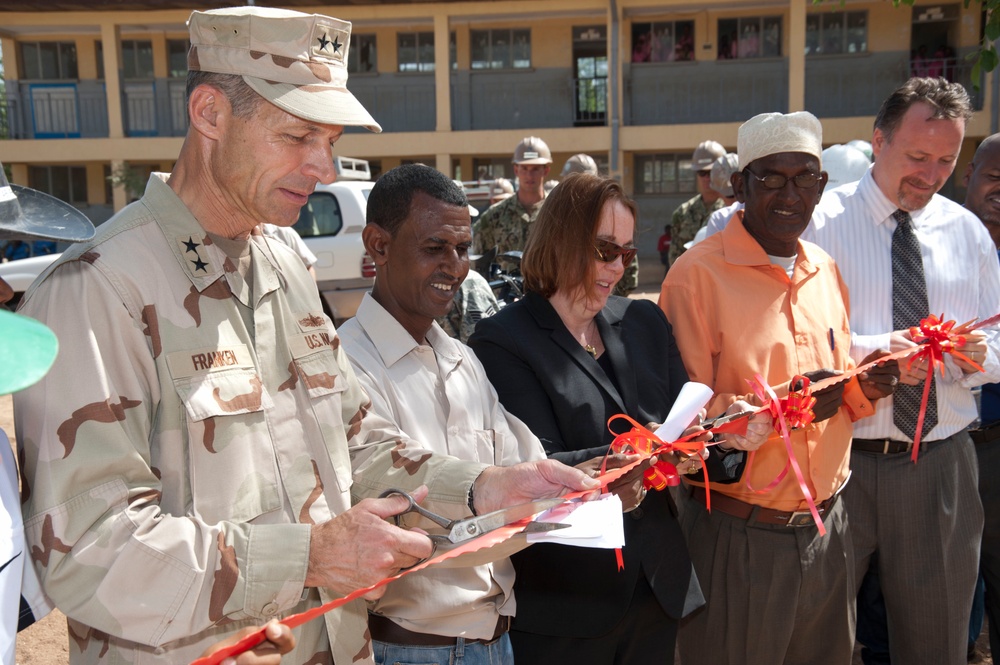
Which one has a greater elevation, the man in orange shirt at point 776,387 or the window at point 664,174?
the window at point 664,174

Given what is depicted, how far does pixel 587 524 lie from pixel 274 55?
1.25 metres

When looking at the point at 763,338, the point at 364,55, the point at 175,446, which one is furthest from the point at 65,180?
the point at 175,446

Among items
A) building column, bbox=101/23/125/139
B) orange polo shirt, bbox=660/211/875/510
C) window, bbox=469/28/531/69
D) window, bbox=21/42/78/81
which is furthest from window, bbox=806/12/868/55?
orange polo shirt, bbox=660/211/875/510

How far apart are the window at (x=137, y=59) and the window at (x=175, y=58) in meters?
0.69

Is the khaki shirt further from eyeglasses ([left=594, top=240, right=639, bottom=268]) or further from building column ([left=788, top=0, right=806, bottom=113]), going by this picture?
building column ([left=788, top=0, right=806, bottom=113])

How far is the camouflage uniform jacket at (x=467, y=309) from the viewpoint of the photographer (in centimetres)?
483

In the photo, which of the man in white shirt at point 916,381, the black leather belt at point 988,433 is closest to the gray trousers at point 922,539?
the man in white shirt at point 916,381

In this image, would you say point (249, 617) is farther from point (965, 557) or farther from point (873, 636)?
point (873, 636)

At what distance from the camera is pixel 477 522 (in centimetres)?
188

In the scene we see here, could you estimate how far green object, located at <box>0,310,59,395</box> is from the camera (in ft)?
2.93

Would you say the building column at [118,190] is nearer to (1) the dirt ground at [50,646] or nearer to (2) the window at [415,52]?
(2) the window at [415,52]

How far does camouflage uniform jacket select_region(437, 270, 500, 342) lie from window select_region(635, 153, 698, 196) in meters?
19.9

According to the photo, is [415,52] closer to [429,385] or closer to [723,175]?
[723,175]

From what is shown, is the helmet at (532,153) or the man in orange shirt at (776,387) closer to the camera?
the man in orange shirt at (776,387)
